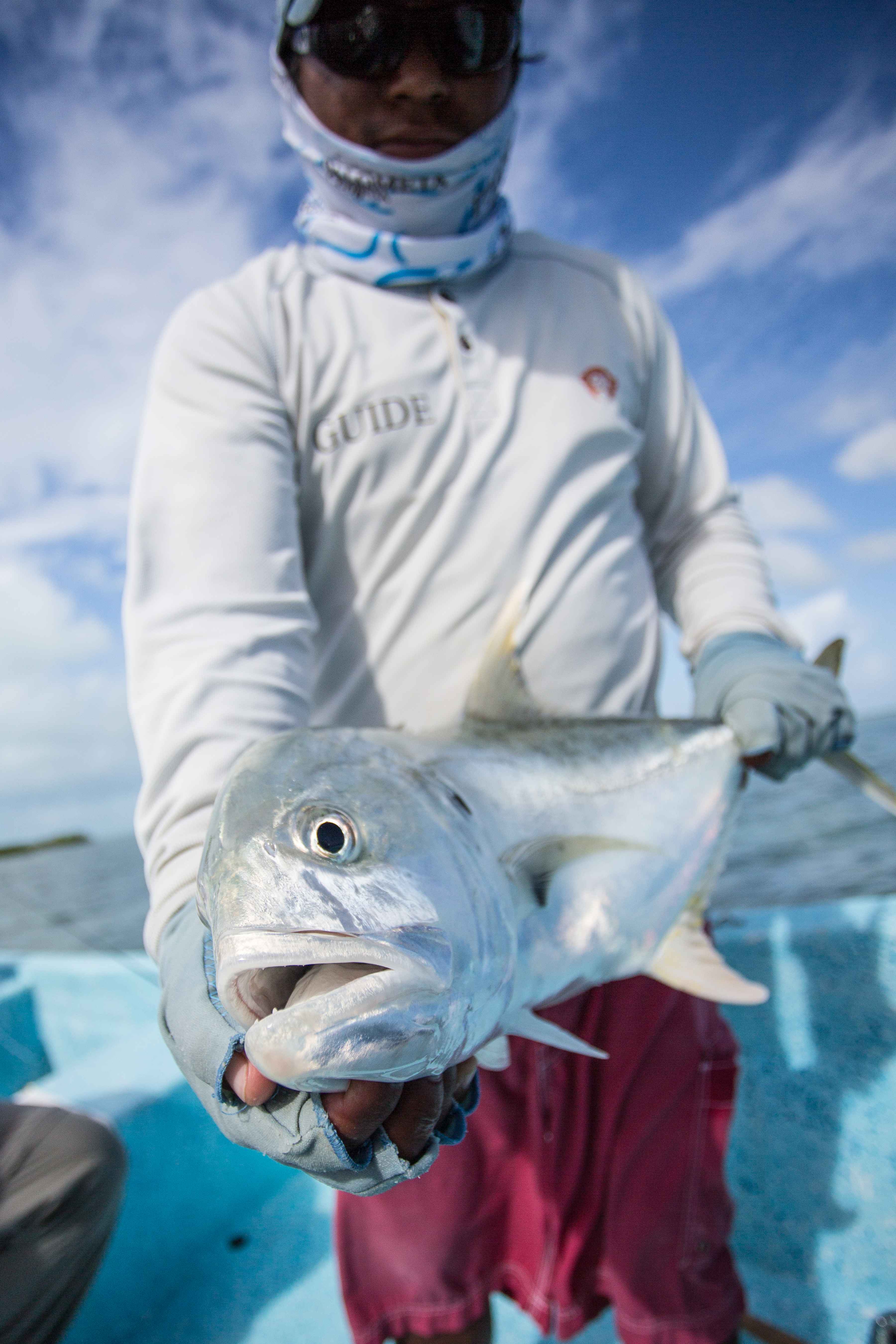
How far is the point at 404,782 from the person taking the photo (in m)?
0.91

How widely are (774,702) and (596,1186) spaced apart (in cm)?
123

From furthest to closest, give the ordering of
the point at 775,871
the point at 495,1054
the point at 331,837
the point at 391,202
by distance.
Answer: the point at 775,871 → the point at 391,202 → the point at 495,1054 → the point at 331,837

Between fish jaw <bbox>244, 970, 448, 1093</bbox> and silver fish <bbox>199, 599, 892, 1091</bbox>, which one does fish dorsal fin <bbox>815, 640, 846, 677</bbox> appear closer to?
silver fish <bbox>199, 599, 892, 1091</bbox>

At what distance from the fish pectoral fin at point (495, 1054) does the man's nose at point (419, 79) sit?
1.87 metres

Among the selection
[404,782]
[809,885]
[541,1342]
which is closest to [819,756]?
[404,782]

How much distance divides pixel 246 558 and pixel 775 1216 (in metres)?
2.61

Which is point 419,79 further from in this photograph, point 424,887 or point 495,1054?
point 495,1054

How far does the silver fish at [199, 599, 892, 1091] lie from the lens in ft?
2.21

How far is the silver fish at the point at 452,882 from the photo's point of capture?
673 mm

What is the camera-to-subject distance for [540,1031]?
0.99 m

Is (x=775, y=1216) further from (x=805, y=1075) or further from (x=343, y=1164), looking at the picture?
(x=343, y=1164)

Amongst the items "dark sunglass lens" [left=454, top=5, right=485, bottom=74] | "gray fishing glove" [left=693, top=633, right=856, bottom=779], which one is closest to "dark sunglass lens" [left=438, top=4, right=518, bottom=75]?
"dark sunglass lens" [left=454, top=5, right=485, bottom=74]

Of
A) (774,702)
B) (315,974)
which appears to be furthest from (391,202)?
(315,974)

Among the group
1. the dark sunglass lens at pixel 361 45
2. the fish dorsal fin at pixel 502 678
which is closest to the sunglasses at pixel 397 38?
the dark sunglass lens at pixel 361 45
